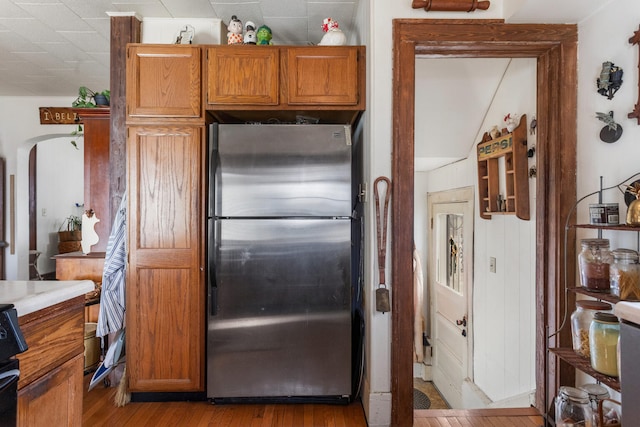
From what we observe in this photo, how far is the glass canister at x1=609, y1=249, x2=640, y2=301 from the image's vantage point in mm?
1412

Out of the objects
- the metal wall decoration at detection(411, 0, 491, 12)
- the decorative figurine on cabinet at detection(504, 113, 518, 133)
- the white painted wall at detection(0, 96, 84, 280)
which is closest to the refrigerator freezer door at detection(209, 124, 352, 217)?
the metal wall decoration at detection(411, 0, 491, 12)

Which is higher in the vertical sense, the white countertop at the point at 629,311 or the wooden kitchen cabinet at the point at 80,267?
the white countertop at the point at 629,311

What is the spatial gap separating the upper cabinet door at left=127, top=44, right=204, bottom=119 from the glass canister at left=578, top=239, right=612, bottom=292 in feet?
7.11

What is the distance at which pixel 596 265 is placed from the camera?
5.12 ft

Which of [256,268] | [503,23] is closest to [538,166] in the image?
[503,23]

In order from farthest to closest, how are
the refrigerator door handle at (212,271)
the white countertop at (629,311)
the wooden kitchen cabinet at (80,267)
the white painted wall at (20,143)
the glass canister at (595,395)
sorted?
the white painted wall at (20,143) → the wooden kitchen cabinet at (80,267) → the refrigerator door handle at (212,271) → the glass canister at (595,395) → the white countertop at (629,311)

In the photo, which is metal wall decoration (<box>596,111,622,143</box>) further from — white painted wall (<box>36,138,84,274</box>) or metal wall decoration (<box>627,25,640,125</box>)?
white painted wall (<box>36,138,84,274</box>)

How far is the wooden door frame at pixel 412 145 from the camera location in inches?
74.1

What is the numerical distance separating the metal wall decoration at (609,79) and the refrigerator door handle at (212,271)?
209 centimetres

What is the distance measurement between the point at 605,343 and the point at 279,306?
1.54 m

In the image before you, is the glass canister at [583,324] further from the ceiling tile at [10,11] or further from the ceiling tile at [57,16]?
the ceiling tile at [10,11]

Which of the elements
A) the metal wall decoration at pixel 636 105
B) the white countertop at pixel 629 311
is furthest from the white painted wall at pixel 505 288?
the white countertop at pixel 629 311

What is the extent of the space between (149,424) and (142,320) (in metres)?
0.56

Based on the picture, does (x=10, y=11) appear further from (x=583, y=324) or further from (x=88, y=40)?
(x=583, y=324)
